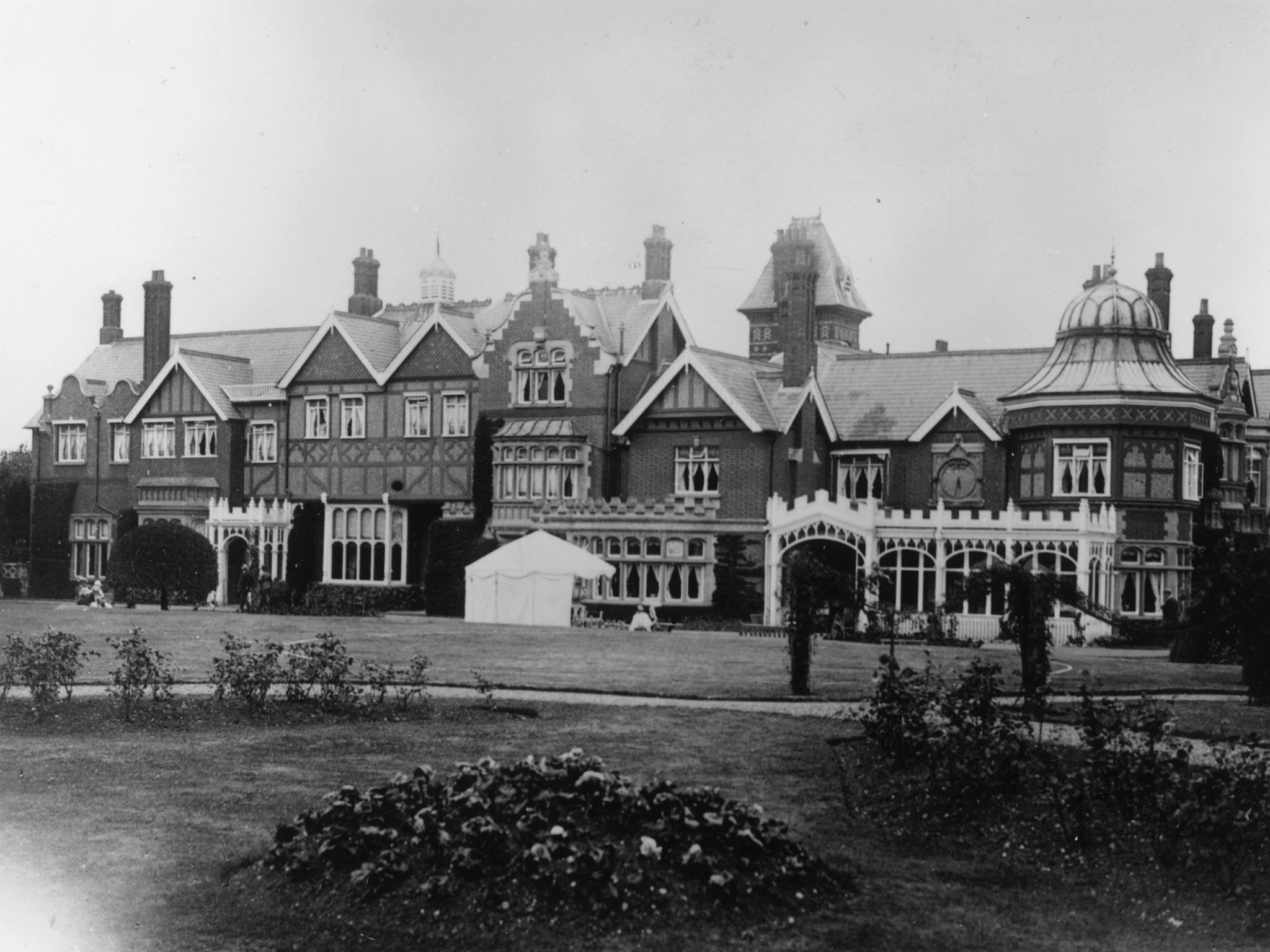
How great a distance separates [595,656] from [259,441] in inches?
987

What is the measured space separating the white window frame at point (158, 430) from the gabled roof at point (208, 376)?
1.76 ft

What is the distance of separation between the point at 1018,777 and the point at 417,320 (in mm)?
38152

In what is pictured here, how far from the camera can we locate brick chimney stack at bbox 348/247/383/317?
2013 inches

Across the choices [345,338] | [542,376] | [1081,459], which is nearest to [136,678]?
[542,376]

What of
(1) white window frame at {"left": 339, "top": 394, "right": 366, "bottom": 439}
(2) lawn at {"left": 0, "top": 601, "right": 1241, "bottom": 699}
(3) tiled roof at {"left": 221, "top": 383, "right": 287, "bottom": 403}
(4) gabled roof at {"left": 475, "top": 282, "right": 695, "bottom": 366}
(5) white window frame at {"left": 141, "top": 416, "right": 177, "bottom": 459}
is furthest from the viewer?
(5) white window frame at {"left": 141, "top": 416, "right": 177, "bottom": 459}

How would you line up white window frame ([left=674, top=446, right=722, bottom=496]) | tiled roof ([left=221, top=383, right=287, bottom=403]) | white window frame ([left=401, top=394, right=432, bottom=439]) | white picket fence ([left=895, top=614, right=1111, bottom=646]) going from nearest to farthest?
white picket fence ([left=895, top=614, right=1111, bottom=646]) < white window frame ([left=674, top=446, right=722, bottom=496]) < white window frame ([left=401, top=394, right=432, bottom=439]) < tiled roof ([left=221, top=383, right=287, bottom=403])

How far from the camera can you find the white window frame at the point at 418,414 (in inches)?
1716

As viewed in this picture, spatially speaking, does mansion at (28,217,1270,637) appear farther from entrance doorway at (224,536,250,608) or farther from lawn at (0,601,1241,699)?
lawn at (0,601,1241,699)

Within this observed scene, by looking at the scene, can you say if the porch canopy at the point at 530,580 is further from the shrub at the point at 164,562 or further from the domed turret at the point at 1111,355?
the domed turret at the point at 1111,355

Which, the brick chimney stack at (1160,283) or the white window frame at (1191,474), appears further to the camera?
the brick chimney stack at (1160,283)

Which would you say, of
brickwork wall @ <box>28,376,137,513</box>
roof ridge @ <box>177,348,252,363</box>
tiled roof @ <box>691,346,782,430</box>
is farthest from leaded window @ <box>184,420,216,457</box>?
tiled roof @ <box>691,346,782,430</box>

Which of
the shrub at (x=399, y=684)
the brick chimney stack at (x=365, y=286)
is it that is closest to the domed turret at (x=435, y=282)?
the brick chimney stack at (x=365, y=286)

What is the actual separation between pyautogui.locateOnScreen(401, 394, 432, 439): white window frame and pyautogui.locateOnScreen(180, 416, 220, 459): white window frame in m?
7.41

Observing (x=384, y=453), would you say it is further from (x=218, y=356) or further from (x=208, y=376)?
(x=218, y=356)
